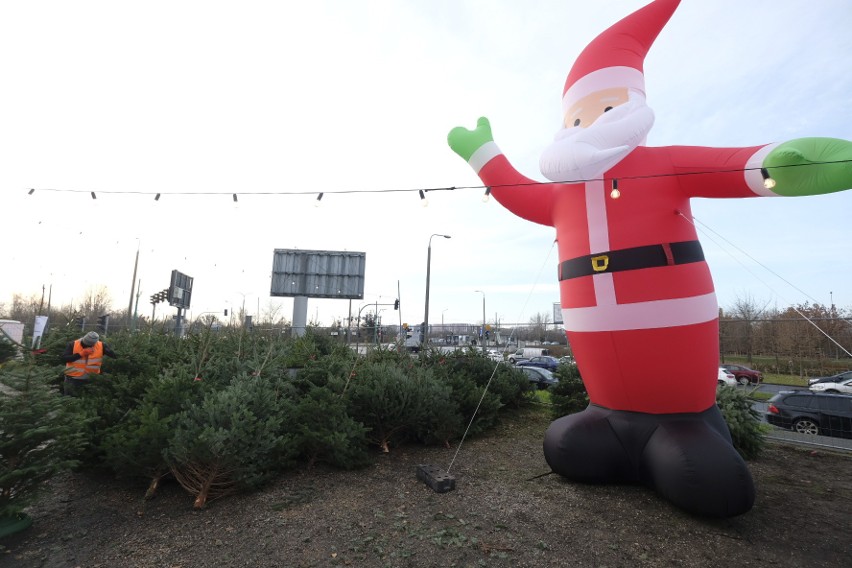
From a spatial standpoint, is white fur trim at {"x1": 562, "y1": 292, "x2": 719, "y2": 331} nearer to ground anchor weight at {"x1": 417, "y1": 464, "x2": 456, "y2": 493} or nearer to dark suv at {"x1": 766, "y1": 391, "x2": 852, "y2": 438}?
ground anchor weight at {"x1": 417, "y1": 464, "x2": 456, "y2": 493}

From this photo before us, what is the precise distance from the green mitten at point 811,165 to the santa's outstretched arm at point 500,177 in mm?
2216

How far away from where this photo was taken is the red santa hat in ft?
15.8

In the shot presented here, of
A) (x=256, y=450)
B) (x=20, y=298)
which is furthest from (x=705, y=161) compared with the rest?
(x=20, y=298)

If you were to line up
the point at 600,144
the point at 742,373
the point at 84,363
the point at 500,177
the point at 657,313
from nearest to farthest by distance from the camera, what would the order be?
the point at 657,313
the point at 600,144
the point at 500,177
the point at 84,363
the point at 742,373

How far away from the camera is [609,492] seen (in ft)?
15.1

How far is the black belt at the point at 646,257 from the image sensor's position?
4.26m

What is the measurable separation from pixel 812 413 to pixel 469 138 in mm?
9583

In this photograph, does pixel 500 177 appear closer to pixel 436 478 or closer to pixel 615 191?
pixel 615 191

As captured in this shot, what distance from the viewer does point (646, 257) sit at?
427cm

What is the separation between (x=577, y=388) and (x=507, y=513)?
440 centimetres

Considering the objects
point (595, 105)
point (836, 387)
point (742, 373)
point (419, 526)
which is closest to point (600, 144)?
point (595, 105)

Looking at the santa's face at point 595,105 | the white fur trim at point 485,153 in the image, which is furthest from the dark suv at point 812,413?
the white fur trim at point 485,153

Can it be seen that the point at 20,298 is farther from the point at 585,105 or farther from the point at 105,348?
the point at 585,105

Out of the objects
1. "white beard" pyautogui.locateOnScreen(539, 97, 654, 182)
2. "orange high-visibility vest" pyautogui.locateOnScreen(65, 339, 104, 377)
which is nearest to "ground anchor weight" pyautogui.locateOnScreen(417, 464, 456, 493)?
"white beard" pyautogui.locateOnScreen(539, 97, 654, 182)
